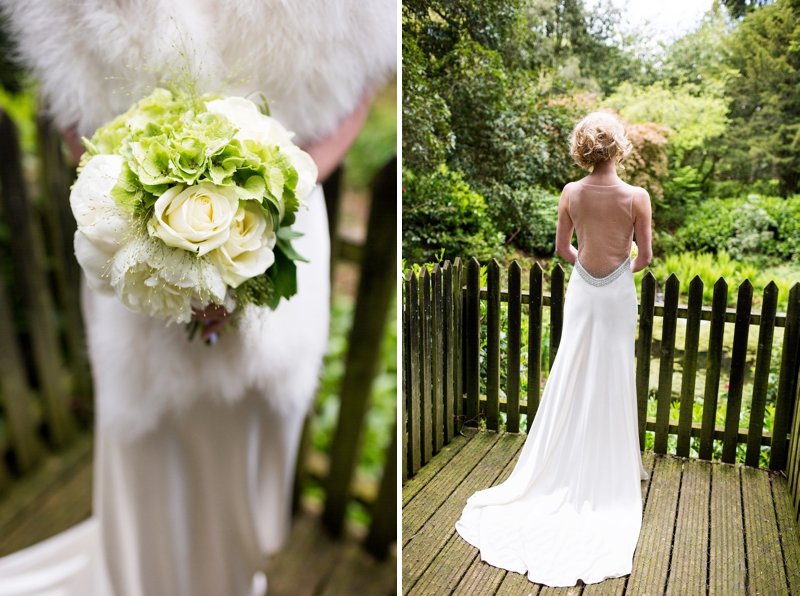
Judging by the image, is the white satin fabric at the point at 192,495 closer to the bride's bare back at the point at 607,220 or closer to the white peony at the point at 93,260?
the white peony at the point at 93,260

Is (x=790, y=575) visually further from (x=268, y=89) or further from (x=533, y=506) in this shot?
(x=268, y=89)

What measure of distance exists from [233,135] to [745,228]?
1677 mm

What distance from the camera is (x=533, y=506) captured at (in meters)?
1.63

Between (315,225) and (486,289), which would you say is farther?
(486,289)

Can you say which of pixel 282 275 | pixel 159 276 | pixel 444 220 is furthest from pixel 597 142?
pixel 159 276

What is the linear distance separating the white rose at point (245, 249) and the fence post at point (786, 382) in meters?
1.48

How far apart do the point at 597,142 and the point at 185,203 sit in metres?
1.08

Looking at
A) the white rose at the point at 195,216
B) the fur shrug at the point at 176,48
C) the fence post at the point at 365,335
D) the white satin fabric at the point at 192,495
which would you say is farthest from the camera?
the fence post at the point at 365,335

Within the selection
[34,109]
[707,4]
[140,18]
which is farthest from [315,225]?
[707,4]

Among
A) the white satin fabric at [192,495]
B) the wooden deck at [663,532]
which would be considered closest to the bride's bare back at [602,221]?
the wooden deck at [663,532]

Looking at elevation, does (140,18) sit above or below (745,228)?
above

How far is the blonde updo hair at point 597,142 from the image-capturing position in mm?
1499

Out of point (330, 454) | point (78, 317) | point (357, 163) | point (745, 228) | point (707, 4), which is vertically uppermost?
point (707, 4)

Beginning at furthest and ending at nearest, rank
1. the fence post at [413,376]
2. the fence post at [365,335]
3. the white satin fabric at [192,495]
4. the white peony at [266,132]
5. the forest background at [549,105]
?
the fence post at [413,376] < the forest background at [549,105] < the fence post at [365,335] < the white satin fabric at [192,495] < the white peony at [266,132]
